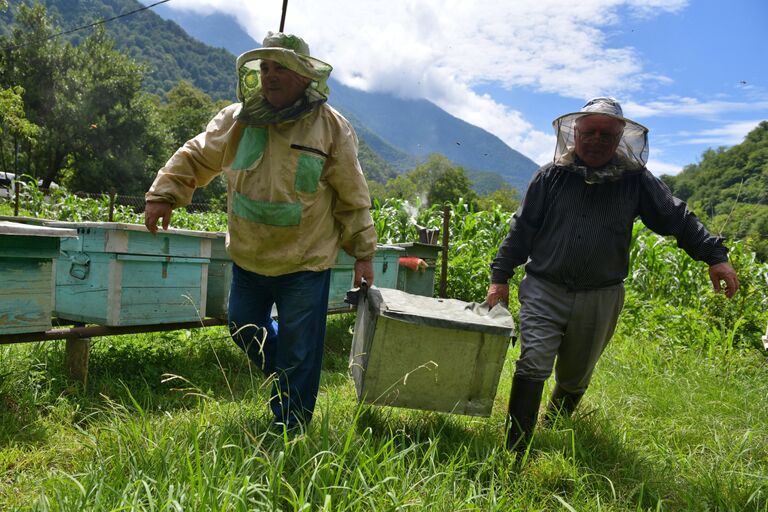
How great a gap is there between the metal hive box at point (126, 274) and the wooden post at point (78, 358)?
15cm

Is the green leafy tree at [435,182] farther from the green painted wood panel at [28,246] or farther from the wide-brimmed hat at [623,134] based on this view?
the green painted wood panel at [28,246]

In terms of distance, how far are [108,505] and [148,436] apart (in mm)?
430

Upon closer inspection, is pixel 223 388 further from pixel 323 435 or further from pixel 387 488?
pixel 387 488

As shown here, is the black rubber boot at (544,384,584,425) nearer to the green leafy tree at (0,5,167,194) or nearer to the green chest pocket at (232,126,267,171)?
the green chest pocket at (232,126,267,171)

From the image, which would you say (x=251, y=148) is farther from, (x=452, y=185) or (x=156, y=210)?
(x=452, y=185)

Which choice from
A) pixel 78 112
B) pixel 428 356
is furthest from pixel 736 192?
pixel 78 112

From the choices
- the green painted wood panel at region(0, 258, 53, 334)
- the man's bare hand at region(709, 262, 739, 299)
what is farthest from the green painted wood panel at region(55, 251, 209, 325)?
the man's bare hand at region(709, 262, 739, 299)

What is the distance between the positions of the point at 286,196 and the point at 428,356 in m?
1.00

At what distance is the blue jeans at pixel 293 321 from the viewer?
2.78 meters

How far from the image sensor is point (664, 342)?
542 cm

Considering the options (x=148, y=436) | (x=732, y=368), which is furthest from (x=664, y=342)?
(x=148, y=436)

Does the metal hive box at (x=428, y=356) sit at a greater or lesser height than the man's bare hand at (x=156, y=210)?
lesser

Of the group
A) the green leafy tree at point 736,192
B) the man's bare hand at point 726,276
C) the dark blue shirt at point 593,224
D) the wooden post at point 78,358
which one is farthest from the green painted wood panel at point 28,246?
the green leafy tree at point 736,192

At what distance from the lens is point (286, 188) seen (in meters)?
2.70
